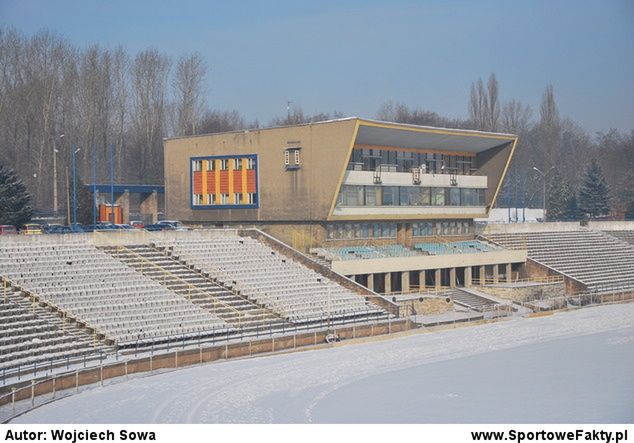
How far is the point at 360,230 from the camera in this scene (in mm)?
52969

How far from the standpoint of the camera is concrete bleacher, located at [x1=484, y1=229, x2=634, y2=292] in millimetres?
57469

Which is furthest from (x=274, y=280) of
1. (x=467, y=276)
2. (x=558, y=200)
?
(x=558, y=200)

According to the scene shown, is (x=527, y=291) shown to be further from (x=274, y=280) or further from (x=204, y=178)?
(x=204, y=178)

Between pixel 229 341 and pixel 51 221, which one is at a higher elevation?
pixel 51 221

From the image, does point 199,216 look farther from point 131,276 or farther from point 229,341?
point 229,341

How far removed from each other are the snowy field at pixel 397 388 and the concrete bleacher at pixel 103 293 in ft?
11.7

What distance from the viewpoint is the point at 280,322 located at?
38344 mm

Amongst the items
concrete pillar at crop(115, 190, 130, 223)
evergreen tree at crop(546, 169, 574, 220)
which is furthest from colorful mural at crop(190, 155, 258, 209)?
evergreen tree at crop(546, 169, 574, 220)

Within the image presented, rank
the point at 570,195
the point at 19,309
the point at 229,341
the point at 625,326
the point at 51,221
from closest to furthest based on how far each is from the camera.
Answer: the point at 19,309
the point at 229,341
the point at 625,326
the point at 51,221
the point at 570,195

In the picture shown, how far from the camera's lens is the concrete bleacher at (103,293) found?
1316 inches

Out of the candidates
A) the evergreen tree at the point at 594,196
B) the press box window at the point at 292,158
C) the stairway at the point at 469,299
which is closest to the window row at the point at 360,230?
the press box window at the point at 292,158

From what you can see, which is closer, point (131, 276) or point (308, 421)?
point (308, 421)
